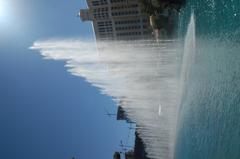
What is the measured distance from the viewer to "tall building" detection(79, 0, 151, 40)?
133m

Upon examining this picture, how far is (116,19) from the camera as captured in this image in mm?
137500

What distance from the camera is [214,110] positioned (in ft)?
143

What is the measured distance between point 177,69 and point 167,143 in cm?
1310

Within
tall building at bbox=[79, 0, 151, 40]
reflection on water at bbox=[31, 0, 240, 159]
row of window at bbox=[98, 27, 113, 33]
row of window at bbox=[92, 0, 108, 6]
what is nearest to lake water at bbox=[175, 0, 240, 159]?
reflection on water at bbox=[31, 0, 240, 159]

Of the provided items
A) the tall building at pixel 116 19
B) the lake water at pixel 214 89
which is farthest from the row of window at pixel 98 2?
the lake water at pixel 214 89

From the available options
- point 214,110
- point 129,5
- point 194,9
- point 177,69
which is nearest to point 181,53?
point 177,69

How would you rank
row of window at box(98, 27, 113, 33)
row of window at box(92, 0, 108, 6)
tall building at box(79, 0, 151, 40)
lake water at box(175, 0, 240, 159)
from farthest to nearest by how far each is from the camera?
row of window at box(98, 27, 113, 33) → row of window at box(92, 0, 108, 6) → tall building at box(79, 0, 151, 40) → lake water at box(175, 0, 240, 159)

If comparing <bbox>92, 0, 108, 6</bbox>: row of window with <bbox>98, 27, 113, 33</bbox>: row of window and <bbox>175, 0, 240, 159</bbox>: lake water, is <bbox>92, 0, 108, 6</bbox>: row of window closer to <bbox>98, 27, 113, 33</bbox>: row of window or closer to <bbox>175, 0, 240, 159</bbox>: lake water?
<bbox>98, 27, 113, 33</bbox>: row of window

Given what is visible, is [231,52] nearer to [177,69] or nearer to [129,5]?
[177,69]

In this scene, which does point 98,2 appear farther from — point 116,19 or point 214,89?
point 214,89

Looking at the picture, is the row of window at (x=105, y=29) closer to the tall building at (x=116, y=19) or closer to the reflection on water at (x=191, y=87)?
the tall building at (x=116, y=19)

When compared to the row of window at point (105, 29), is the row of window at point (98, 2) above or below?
above

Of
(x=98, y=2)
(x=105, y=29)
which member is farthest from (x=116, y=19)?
(x=98, y=2)

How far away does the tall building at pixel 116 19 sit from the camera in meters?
133
